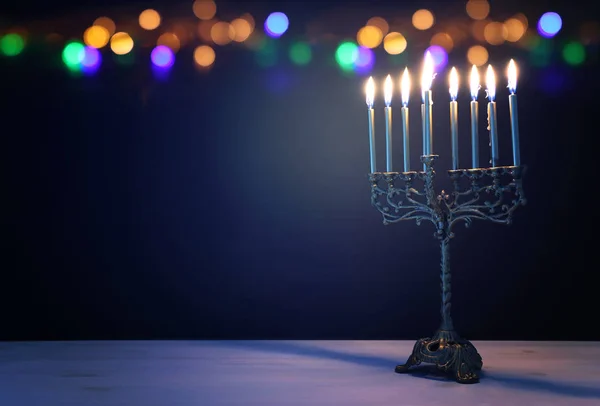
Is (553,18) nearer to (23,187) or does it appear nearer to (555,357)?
(555,357)

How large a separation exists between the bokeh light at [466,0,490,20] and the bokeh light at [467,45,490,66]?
104 mm

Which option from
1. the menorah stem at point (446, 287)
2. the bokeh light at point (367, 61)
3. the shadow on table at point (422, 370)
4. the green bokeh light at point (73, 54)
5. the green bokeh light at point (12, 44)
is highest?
the green bokeh light at point (12, 44)

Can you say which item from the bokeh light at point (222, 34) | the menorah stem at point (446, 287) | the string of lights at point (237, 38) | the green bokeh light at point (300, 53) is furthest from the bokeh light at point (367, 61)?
the menorah stem at point (446, 287)

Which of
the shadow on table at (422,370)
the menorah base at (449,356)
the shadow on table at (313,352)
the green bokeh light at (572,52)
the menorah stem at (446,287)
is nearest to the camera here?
the shadow on table at (422,370)

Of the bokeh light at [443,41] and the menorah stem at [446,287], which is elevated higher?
the bokeh light at [443,41]

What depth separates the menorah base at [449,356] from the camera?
1.66 metres

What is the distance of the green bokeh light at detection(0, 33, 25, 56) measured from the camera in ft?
7.56

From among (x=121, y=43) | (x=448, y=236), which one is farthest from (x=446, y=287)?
(x=121, y=43)

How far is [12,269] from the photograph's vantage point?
2309 millimetres

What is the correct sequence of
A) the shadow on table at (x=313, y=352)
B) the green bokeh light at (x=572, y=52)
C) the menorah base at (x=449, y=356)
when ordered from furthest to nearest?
the green bokeh light at (x=572, y=52)
the shadow on table at (x=313, y=352)
the menorah base at (x=449, y=356)

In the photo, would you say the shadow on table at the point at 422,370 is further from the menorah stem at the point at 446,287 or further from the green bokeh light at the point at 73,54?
the green bokeh light at the point at 73,54

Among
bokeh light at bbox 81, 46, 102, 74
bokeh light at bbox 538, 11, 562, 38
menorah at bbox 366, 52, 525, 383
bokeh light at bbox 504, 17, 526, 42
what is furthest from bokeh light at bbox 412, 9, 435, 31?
bokeh light at bbox 81, 46, 102, 74

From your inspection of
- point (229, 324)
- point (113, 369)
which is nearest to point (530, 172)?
point (229, 324)

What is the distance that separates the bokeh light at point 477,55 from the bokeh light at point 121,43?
118 cm
